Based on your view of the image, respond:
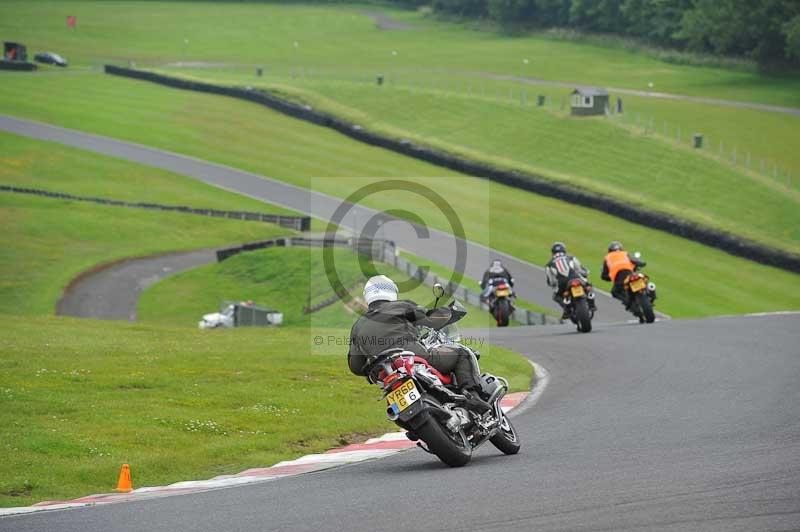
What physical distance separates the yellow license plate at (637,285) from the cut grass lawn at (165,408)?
6.77 meters

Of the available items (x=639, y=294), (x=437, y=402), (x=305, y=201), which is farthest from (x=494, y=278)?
(x=305, y=201)

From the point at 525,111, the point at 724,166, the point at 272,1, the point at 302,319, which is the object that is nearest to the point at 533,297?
the point at 302,319

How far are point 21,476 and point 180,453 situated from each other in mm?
1811

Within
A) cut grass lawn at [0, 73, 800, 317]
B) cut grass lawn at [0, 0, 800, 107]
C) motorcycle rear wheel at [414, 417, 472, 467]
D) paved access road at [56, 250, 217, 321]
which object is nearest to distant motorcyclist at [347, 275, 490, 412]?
motorcycle rear wheel at [414, 417, 472, 467]

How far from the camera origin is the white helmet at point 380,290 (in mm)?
11656

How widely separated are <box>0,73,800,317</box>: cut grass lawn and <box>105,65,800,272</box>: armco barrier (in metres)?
0.52

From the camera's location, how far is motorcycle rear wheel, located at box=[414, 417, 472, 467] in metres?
11.0

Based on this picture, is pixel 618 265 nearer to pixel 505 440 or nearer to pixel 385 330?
pixel 505 440

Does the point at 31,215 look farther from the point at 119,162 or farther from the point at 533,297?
the point at 533,297

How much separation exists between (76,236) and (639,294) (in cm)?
2983

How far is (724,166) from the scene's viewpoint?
194ft

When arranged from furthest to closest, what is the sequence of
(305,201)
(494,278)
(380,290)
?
(305,201)
(494,278)
(380,290)

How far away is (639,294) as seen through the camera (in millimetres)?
26969

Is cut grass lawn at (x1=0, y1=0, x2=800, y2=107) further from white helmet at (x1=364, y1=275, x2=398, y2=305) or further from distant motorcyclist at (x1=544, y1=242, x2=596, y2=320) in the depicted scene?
white helmet at (x1=364, y1=275, x2=398, y2=305)
